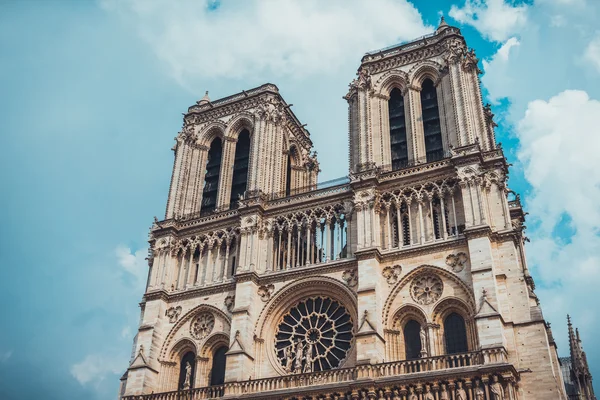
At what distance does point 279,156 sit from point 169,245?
25.9 ft

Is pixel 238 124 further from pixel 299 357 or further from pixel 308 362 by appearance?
pixel 308 362

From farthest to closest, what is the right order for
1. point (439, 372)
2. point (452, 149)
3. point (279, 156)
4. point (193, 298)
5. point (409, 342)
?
point (279, 156) → point (193, 298) → point (452, 149) → point (409, 342) → point (439, 372)

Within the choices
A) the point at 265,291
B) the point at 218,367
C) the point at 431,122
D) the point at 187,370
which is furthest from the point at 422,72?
the point at 187,370

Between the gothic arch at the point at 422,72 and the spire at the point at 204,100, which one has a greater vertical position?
the spire at the point at 204,100

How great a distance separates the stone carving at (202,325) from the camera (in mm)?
32031

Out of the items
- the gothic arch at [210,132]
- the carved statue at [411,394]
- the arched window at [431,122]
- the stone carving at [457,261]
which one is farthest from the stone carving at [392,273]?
the gothic arch at [210,132]

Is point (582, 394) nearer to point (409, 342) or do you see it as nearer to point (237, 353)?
point (409, 342)

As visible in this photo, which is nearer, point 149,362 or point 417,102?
point 149,362

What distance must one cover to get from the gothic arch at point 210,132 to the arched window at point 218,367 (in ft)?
44.4

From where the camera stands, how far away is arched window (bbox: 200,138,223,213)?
125ft

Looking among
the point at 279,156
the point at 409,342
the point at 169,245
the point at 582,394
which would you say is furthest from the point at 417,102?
the point at 582,394

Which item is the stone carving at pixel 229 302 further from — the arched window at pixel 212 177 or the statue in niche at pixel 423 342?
the statue in niche at pixel 423 342

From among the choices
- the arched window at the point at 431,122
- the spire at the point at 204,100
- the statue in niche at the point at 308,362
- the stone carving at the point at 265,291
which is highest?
the spire at the point at 204,100

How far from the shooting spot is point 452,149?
100ft
